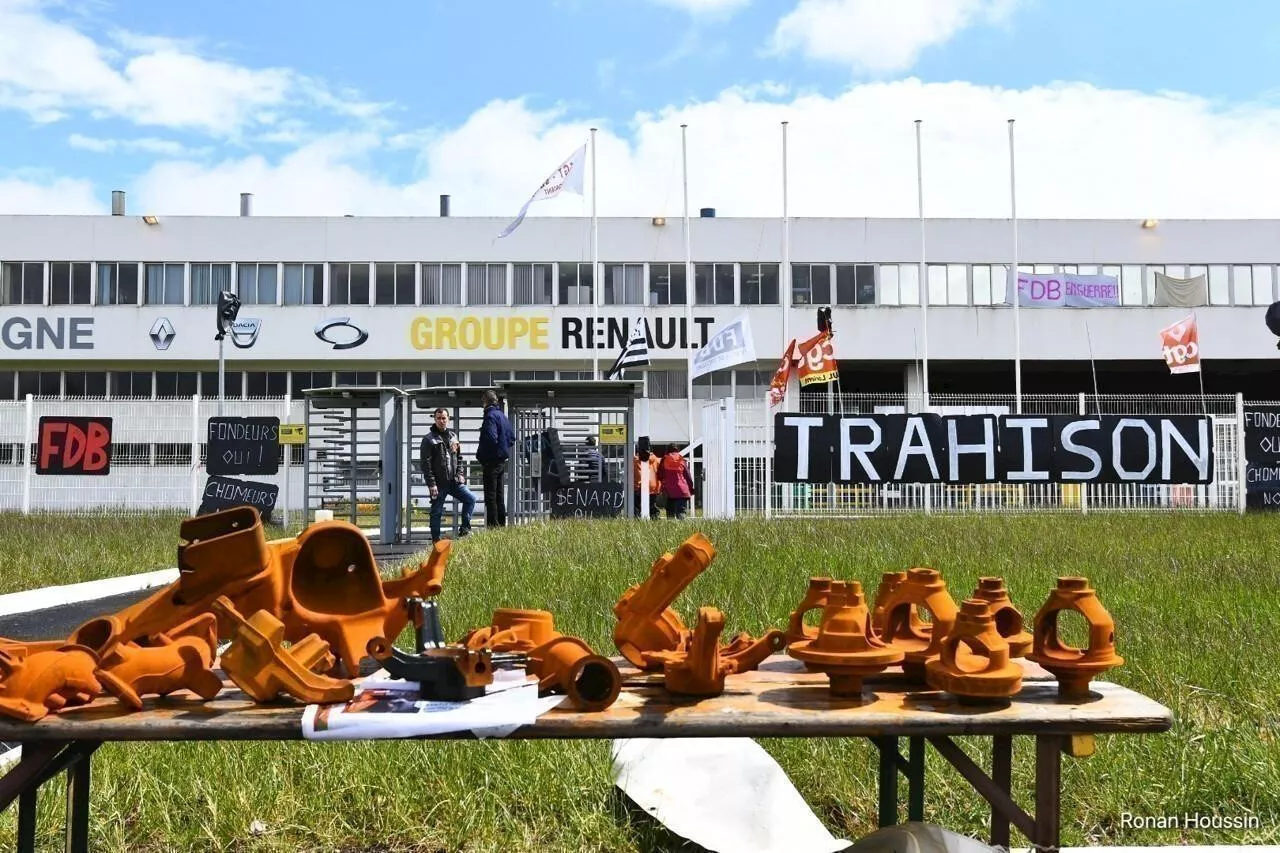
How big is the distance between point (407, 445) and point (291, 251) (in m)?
26.0

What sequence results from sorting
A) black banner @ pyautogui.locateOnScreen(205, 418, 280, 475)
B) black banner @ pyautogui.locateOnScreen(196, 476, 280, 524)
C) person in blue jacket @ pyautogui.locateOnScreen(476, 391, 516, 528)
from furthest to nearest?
1. black banner @ pyautogui.locateOnScreen(205, 418, 280, 475)
2. black banner @ pyautogui.locateOnScreen(196, 476, 280, 524)
3. person in blue jacket @ pyautogui.locateOnScreen(476, 391, 516, 528)

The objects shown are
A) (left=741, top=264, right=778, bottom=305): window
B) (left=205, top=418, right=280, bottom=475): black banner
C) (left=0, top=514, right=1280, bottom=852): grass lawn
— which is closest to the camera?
(left=0, top=514, right=1280, bottom=852): grass lawn

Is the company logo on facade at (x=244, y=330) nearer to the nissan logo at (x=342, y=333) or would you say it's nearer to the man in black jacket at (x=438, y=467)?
the nissan logo at (x=342, y=333)

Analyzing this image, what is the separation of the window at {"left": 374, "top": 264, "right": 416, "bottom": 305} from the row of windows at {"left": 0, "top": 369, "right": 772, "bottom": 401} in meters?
2.91

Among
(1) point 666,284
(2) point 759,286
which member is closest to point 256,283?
(1) point 666,284

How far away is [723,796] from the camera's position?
146 inches

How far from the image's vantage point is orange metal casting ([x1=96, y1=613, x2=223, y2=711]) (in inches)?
96.2

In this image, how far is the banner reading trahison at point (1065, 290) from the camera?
4122cm

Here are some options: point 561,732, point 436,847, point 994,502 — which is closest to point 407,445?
point 994,502

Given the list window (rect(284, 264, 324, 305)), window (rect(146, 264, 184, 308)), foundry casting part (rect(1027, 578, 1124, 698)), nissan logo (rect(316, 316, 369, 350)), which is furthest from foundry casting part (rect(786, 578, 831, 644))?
window (rect(146, 264, 184, 308))

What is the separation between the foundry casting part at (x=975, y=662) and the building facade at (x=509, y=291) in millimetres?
38287

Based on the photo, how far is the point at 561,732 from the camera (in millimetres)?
2266

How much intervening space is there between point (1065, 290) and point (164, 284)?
33710 mm

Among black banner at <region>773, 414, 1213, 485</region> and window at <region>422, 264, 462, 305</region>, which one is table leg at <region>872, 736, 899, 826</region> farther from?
window at <region>422, 264, 462, 305</region>
